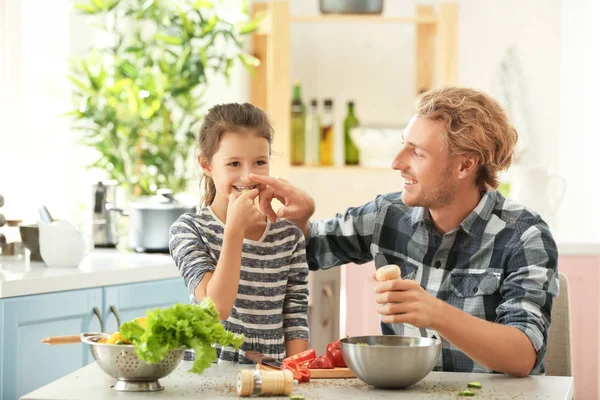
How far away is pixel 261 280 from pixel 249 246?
0.08m

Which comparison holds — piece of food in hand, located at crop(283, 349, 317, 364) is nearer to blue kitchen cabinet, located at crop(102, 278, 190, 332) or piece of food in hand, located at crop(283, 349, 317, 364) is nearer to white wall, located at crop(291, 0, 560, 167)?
blue kitchen cabinet, located at crop(102, 278, 190, 332)

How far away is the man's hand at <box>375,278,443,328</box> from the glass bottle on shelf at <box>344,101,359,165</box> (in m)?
2.52

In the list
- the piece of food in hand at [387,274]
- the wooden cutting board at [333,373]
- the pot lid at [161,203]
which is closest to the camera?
the piece of food in hand at [387,274]

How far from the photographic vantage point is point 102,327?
306 centimetres

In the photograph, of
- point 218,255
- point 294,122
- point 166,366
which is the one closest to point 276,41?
point 294,122

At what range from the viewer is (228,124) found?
2279 mm

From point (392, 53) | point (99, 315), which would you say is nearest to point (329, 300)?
point (99, 315)

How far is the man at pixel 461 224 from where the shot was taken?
2.14m

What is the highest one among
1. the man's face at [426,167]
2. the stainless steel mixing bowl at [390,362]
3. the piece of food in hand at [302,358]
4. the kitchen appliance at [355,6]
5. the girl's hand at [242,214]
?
the kitchen appliance at [355,6]

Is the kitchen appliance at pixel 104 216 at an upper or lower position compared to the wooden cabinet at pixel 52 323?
upper

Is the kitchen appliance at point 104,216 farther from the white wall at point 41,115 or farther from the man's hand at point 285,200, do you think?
the man's hand at point 285,200

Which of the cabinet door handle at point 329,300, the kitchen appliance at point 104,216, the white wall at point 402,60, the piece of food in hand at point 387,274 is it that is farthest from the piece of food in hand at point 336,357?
the white wall at point 402,60

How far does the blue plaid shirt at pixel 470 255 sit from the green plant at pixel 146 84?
1.70 metres

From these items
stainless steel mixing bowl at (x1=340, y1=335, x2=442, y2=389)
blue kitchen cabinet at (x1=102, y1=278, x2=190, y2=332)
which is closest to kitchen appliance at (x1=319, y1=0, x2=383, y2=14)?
blue kitchen cabinet at (x1=102, y1=278, x2=190, y2=332)
